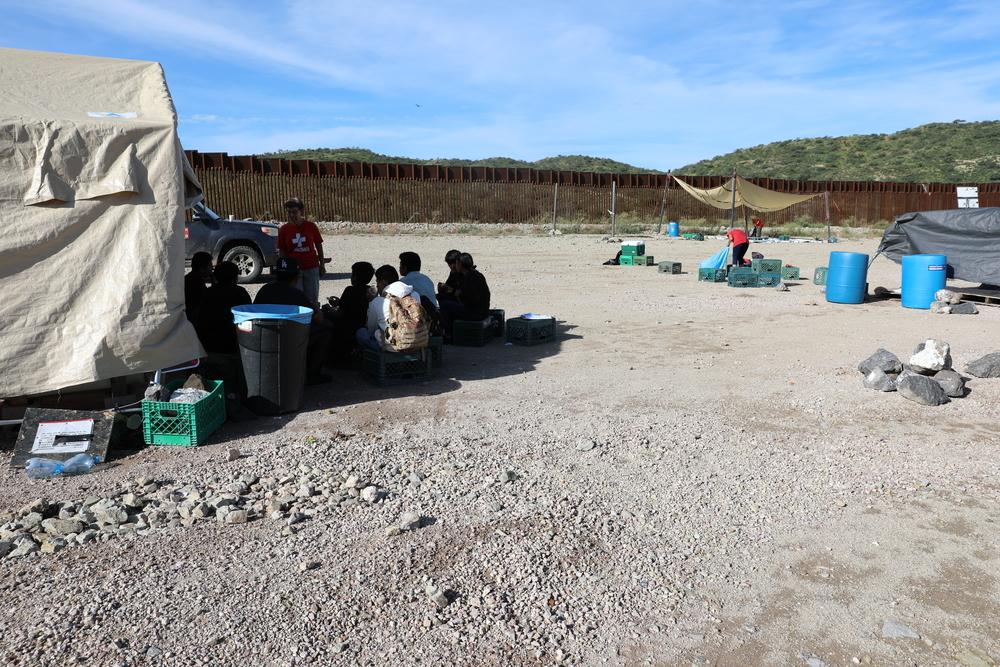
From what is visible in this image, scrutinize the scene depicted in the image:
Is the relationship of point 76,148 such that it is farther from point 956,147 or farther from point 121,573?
point 956,147

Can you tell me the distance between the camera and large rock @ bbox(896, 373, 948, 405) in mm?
6637

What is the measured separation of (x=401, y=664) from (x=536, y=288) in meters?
11.3

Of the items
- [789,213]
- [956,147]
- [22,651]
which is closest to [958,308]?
[22,651]

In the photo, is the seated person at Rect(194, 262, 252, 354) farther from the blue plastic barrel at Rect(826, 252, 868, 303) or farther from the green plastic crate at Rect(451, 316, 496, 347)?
the blue plastic barrel at Rect(826, 252, 868, 303)

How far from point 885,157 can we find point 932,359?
69037mm

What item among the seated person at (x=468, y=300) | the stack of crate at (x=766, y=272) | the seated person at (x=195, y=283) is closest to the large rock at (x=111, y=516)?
the seated person at (x=195, y=283)

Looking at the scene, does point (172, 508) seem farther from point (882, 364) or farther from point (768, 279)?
point (768, 279)

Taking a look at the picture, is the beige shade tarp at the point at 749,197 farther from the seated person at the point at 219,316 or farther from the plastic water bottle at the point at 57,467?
the plastic water bottle at the point at 57,467

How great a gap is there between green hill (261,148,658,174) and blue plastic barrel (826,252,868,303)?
51.1 metres

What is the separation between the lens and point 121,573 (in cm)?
364

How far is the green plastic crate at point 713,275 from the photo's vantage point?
15382mm

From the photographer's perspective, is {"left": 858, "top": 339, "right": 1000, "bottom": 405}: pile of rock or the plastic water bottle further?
{"left": 858, "top": 339, "right": 1000, "bottom": 405}: pile of rock

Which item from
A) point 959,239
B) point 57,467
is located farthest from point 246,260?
point 959,239

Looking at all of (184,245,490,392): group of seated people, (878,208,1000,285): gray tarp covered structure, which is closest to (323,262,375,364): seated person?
(184,245,490,392): group of seated people
